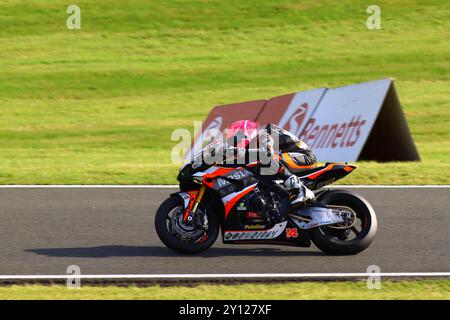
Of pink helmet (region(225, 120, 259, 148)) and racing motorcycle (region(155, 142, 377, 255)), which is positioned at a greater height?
pink helmet (region(225, 120, 259, 148))

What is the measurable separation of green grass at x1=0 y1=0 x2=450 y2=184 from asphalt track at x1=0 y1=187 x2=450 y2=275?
5.60 meters

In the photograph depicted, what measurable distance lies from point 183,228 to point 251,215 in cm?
64

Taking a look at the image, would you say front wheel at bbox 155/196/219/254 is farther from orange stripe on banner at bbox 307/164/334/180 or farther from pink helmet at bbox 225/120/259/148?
orange stripe on banner at bbox 307/164/334/180

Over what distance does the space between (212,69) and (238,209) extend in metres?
18.8

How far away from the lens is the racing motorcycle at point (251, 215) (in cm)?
848

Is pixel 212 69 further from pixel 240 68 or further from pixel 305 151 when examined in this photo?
pixel 305 151

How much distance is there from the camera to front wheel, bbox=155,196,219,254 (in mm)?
8477

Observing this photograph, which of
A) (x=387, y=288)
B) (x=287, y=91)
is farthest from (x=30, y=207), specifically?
(x=287, y=91)

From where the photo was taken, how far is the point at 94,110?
23.8m

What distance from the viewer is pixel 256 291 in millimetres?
7324

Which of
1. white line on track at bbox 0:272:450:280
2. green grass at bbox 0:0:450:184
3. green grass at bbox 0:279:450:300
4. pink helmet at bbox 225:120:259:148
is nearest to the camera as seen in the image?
green grass at bbox 0:279:450:300

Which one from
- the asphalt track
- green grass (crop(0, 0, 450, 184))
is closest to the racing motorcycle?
the asphalt track

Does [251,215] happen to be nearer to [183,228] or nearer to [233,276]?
Result: [183,228]
